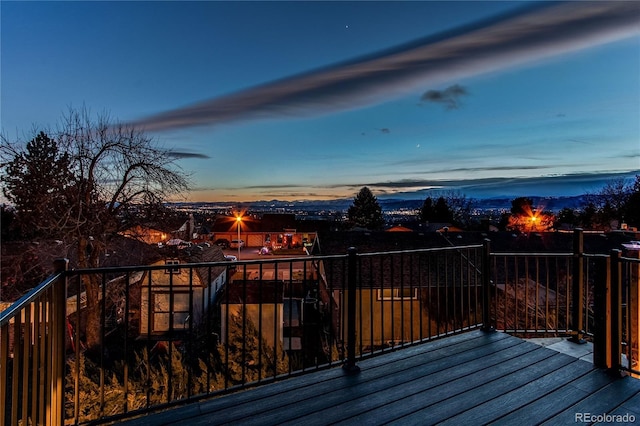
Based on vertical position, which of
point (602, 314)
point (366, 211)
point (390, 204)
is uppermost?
point (390, 204)

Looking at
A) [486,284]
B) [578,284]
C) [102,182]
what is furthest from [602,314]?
[102,182]

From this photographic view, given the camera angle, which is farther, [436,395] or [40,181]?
[40,181]

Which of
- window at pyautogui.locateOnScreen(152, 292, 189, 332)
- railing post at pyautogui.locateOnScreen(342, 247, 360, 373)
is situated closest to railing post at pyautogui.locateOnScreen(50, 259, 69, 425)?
railing post at pyautogui.locateOnScreen(342, 247, 360, 373)

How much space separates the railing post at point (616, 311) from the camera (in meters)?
2.64

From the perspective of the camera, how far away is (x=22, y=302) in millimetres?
1407

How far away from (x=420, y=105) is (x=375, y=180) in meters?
20.8

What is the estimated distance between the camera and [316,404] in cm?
228

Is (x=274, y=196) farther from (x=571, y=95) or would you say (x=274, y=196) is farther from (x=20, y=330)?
(x=20, y=330)

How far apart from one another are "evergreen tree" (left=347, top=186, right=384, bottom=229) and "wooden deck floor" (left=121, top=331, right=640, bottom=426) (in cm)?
3564

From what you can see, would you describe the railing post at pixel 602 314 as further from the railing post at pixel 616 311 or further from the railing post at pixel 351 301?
the railing post at pixel 351 301

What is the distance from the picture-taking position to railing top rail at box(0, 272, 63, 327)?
1.23 metres

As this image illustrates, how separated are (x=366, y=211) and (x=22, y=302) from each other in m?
37.8

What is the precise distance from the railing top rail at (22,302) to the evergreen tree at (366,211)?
36962 millimetres

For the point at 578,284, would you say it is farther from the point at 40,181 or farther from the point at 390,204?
the point at 390,204
